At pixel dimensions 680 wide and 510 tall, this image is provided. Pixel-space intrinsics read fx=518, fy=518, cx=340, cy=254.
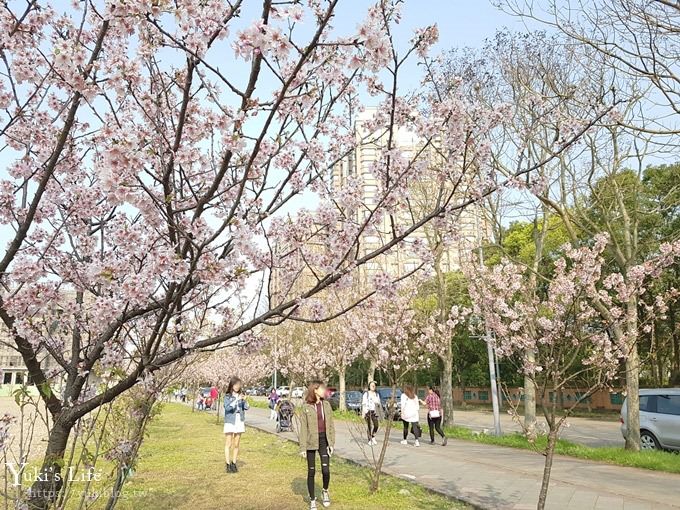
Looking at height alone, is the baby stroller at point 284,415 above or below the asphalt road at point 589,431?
above

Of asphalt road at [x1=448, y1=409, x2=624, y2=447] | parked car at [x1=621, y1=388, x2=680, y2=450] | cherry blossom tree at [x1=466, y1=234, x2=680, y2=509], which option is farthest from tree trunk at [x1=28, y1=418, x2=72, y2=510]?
asphalt road at [x1=448, y1=409, x2=624, y2=447]

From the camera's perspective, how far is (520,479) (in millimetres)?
8695

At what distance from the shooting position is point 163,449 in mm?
13180

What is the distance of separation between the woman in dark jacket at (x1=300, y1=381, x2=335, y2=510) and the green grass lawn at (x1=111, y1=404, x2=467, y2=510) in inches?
19.0

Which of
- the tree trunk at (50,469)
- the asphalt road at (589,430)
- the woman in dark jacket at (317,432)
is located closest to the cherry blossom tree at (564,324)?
the woman in dark jacket at (317,432)

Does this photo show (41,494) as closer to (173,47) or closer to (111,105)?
(111,105)

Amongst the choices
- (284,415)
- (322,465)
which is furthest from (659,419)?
(284,415)


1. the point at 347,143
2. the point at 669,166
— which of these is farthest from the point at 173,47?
the point at 669,166

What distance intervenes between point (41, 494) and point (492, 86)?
12.7 meters

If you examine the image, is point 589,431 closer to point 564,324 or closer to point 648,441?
point 648,441

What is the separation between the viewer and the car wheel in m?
12.4

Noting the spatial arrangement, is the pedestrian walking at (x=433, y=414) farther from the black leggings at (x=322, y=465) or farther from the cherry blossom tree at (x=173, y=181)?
the cherry blossom tree at (x=173, y=181)

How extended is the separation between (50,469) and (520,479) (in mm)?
A: 7658

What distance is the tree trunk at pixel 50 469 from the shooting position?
128 inches
